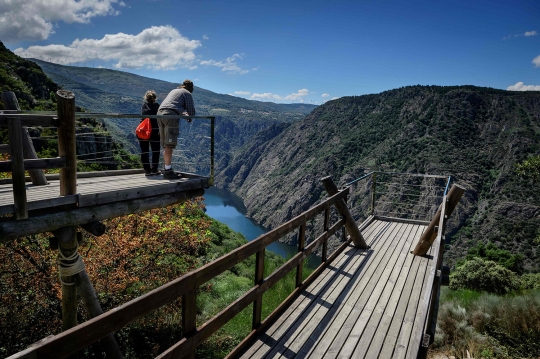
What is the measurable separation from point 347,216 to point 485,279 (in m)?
11.1

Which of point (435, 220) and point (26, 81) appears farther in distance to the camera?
point (26, 81)

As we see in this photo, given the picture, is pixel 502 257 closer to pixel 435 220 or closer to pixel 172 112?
pixel 435 220

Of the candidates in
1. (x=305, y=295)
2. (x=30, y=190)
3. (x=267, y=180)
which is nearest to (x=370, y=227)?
(x=305, y=295)

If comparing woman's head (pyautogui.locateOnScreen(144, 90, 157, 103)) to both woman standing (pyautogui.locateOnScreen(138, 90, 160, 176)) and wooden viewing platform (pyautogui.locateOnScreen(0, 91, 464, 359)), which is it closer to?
woman standing (pyautogui.locateOnScreen(138, 90, 160, 176))

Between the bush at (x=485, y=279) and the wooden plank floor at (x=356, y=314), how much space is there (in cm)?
972

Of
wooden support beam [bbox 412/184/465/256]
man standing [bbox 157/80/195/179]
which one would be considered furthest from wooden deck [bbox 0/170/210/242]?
wooden support beam [bbox 412/184/465/256]

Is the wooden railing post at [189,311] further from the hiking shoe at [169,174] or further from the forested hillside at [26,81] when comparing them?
the forested hillside at [26,81]

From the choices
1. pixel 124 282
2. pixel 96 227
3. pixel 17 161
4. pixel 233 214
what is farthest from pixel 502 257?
pixel 233 214

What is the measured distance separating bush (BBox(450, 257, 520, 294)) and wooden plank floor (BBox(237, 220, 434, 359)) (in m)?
9.72

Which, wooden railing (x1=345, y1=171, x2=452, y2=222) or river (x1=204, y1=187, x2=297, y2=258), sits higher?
wooden railing (x1=345, y1=171, x2=452, y2=222)

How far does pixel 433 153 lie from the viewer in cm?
8331

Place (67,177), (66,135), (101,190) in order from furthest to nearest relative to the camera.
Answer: (101,190) < (67,177) < (66,135)

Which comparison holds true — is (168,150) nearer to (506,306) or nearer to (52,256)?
(52,256)

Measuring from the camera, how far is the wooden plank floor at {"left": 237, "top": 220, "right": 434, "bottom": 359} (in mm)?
3080
